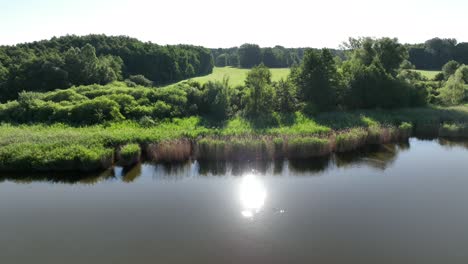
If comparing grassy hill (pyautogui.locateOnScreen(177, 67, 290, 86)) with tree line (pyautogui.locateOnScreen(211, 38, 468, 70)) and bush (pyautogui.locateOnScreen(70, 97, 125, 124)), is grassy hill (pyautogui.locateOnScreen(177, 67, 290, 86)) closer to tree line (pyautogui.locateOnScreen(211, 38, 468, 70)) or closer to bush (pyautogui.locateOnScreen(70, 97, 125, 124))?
tree line (pyautogui.locateOnScreen(211, 38, 468, 70))

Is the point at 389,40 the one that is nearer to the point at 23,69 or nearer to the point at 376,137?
the point at 376,137

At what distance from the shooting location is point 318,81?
3853 centimetres

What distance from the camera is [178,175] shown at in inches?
917

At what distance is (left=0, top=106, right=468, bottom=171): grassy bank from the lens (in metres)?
23.6

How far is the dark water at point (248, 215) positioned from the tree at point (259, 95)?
11854mm

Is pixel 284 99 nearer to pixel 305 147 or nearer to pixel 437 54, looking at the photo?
pixel 305 147

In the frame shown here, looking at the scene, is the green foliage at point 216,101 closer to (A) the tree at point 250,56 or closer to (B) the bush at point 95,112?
(B) the bush at point 95,112

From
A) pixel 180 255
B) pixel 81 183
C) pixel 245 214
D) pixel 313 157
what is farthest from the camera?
pixel 313 157

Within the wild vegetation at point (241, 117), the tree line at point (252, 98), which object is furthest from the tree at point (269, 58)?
the tree line at point (252, 98)

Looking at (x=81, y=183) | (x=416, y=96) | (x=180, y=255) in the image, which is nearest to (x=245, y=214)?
(x=180, y=255)

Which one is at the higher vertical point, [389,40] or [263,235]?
[389,40]

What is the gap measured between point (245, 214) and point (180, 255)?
4.39 meters

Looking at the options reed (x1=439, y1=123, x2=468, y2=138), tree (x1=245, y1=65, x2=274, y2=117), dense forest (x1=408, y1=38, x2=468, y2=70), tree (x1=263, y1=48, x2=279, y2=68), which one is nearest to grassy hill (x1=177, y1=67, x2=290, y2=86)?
tree (x1=245, y1=65, x2=274, y2=117)

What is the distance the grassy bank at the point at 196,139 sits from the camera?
77.4ft
